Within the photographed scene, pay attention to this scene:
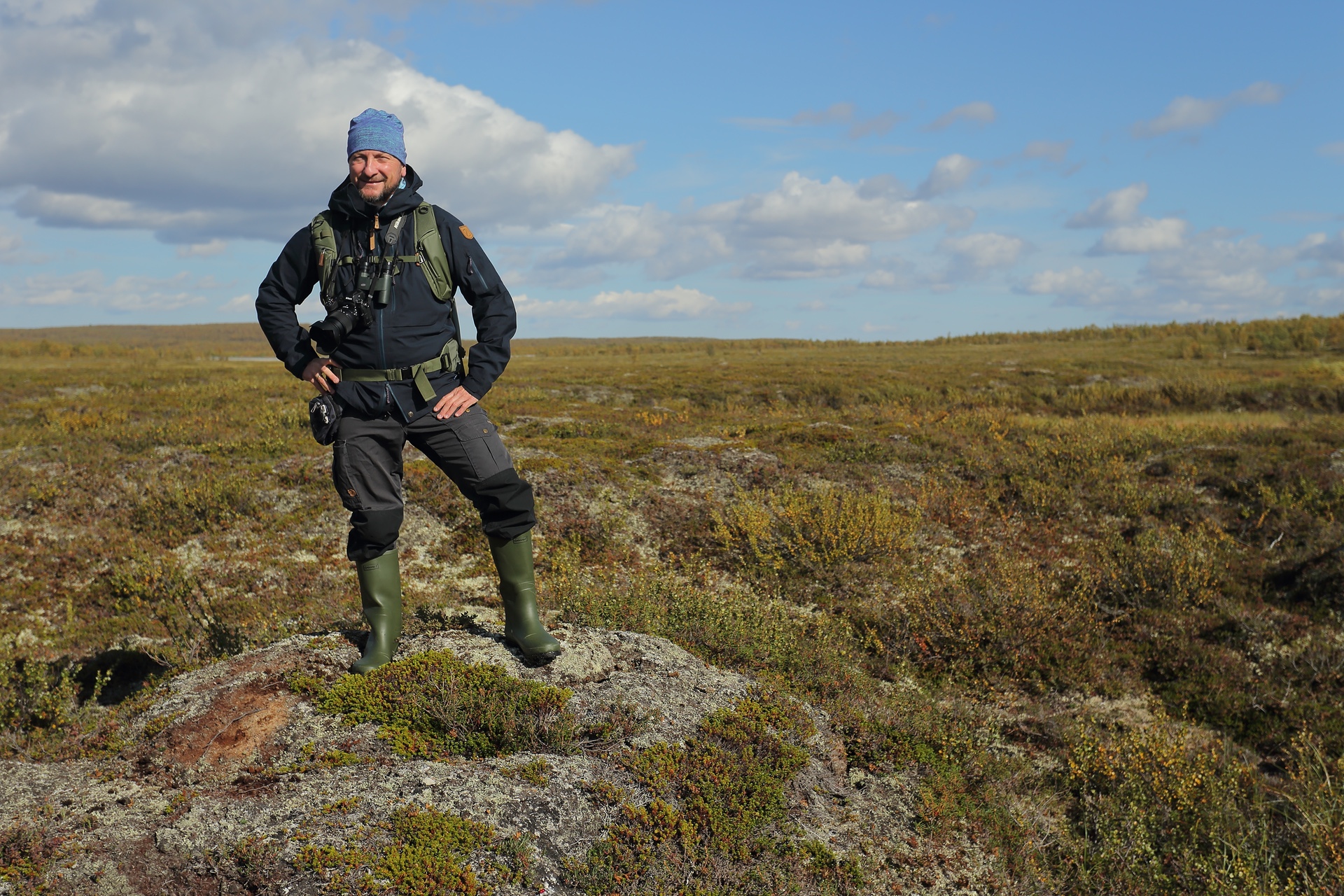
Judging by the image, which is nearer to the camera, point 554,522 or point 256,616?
point 256,616

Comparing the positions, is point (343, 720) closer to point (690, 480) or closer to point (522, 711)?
point (522, 711)

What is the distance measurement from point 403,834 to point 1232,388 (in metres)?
27.9

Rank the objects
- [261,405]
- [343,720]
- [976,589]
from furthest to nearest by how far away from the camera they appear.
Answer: [261,405] < [976,589] < [343,720]

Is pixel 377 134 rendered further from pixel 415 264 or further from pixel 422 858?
pixel 422 858

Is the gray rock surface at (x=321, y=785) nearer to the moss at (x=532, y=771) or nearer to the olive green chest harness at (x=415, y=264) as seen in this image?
the moss at (x=532, y=771)

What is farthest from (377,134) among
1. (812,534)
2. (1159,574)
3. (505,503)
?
(1159,574)

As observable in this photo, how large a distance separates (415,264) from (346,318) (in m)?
0.47

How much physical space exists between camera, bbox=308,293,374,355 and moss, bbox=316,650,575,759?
1.90 m

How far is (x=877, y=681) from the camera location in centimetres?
620

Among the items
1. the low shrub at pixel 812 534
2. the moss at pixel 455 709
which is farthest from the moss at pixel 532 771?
the low shrub at pixel 812 534

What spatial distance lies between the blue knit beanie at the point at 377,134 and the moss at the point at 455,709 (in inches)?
112

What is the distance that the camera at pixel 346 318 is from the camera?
417 centimetres

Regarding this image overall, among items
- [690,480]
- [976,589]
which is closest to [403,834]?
[976,589]

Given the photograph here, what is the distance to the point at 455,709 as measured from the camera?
159 inches
